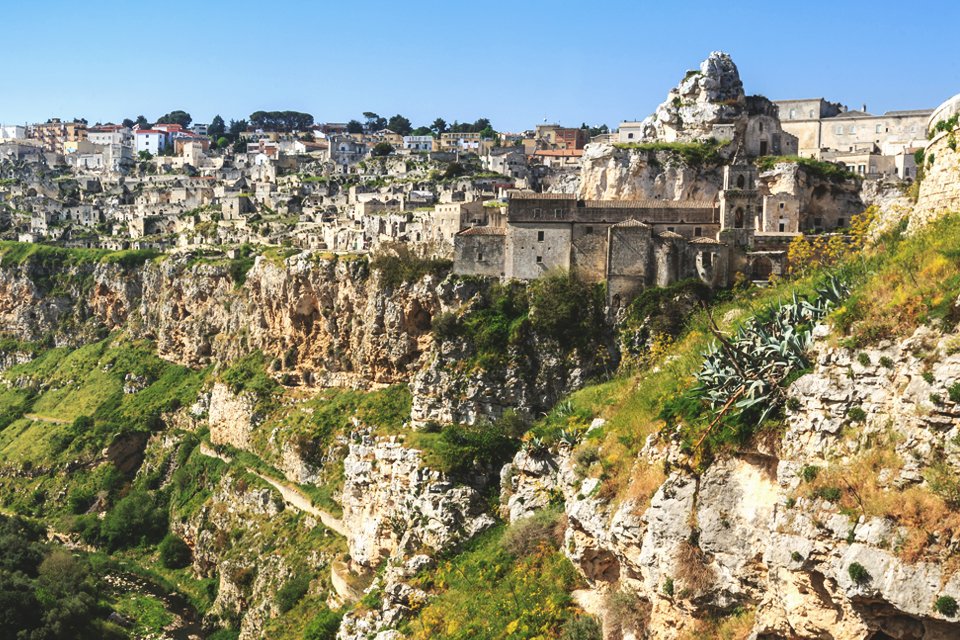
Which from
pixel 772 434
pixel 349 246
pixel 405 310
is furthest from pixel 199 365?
pixel 772 434

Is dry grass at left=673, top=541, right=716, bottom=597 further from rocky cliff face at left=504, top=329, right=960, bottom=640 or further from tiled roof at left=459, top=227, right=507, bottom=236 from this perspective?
tiled roof at left=459, top=227, right=507, bottom=236

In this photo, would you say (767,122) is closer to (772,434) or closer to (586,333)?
(586,333)

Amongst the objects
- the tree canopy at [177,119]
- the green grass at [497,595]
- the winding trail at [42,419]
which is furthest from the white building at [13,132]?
the green grass at [497,595]

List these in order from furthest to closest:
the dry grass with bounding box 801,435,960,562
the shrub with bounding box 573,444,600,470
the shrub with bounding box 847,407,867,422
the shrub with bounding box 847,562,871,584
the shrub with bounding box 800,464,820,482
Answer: the shrub with bounding box 573,444,600,470
the shrub with bounding box 800,464,820,482
the shrub with bounding box 847,407,867,422
the shrub with bounding box 847,562,871,584
the dry grass with bounding box 801,435,960,562

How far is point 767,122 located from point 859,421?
117 ft

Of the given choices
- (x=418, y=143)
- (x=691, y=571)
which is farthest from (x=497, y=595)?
(x=418, y=143)

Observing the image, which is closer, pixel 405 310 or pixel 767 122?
pixel 405 310

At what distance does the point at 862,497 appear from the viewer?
39.0ft

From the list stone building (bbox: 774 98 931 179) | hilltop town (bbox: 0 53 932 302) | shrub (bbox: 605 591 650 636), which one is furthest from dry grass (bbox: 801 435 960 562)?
stone building (bbox: 774 98 931 179)

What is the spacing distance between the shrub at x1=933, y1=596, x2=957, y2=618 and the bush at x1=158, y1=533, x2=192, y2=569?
1750 inches

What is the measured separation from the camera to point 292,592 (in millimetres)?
37531

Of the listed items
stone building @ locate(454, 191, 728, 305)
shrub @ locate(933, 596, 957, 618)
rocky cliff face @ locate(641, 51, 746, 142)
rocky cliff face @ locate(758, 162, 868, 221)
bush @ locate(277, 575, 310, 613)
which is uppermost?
rocky cliff face @ locate(641, 51, 746, 142)

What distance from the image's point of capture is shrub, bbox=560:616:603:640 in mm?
18344

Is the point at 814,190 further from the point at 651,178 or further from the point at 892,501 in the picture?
the point at 892,501
